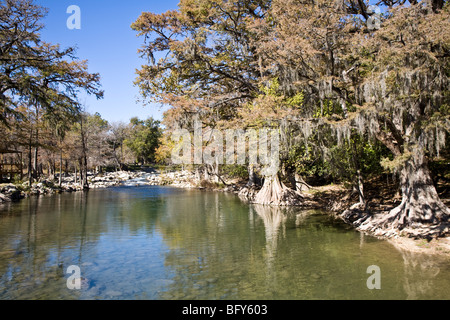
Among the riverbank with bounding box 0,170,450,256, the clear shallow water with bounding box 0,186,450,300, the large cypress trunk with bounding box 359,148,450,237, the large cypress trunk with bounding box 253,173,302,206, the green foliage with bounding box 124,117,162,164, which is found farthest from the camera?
the green foliage with bounding box 124,117,162,164

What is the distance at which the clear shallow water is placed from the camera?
7664 millimetres

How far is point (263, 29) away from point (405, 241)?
12.8m

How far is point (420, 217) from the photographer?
38.1ft

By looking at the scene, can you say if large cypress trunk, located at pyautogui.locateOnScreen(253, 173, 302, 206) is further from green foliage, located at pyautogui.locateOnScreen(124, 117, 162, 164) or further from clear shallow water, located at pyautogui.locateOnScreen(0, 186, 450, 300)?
green foliage, located at pyautogui.locateOnScreen(124, 117, 162, 164)

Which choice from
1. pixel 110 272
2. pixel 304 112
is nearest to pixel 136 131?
pixel 304 112

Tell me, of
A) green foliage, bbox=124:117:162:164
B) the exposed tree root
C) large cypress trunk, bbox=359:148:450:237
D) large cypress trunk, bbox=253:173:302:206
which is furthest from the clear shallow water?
green foliage, bbox=124:117:162:164

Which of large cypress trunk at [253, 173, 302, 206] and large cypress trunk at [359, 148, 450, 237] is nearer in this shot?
large cypress trunk at [359, 148, 450, 237]

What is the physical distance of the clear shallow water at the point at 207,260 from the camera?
7.66m

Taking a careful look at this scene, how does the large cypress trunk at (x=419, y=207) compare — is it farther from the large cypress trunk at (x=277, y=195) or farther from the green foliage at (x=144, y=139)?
the green foliage at (x=144, y=139)

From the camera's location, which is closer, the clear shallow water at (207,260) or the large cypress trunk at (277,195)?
the clear shallow water at (207,260)

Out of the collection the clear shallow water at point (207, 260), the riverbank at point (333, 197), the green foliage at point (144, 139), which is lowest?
the clear shallow water at point (207, 260)

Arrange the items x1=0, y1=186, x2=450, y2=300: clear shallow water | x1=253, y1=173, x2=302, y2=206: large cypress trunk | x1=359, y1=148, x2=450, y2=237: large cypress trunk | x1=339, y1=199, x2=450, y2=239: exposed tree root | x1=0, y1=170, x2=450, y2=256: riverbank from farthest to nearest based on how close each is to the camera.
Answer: x1=253, y1=173, x2=302, y2=206: large cypress trunk
x1=359, y1=148, x2=450, y2=237: large cypress trunk
x1=339, y1=199, x2=450, y2=239: exposed tree root
x1=0, y1=170, x2=450, y2=256: riverbank
x1=0, y1=186, x2=450, y2=300: clear shallow water

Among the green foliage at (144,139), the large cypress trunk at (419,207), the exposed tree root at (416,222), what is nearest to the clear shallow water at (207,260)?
the exposed tree root at (416,222)
